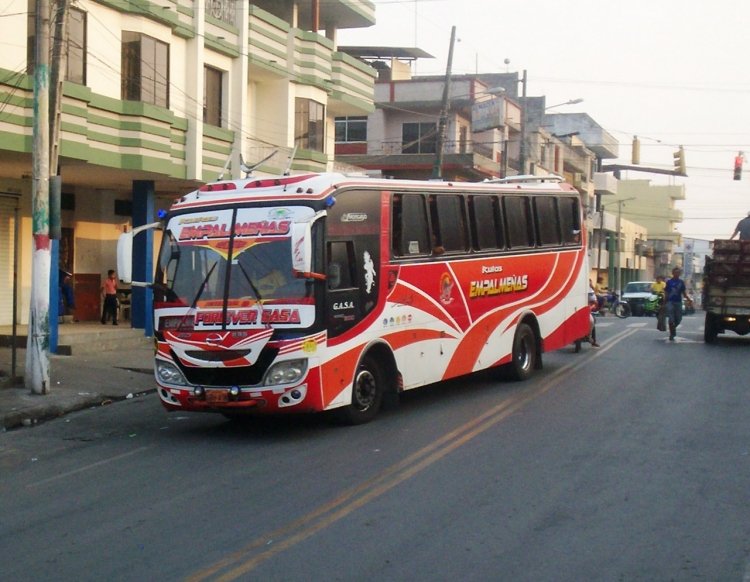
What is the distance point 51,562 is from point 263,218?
534 cm

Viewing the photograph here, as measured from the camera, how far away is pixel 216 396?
11.1 m

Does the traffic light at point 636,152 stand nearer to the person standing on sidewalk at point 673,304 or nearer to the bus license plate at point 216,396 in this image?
the person standing on sidewalk at point 673,304

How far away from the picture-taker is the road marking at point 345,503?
6.44 metres

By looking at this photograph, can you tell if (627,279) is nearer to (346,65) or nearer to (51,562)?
(346,65)

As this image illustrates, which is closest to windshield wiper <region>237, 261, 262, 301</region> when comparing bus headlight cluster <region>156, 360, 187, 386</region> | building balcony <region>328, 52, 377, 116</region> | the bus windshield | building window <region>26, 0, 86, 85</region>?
the bus windshield

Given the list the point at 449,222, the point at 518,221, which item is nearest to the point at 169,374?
the point at 449,222

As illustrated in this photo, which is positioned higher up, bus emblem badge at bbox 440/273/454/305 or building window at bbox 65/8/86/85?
building window at bbox 65/8/86/85

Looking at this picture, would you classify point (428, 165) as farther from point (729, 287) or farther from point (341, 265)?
point (341, 265)

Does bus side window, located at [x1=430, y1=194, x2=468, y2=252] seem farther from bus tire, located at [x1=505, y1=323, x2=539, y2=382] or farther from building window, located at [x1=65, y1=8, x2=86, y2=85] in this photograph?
building window, located at [x1=65, y1=8, x2=86, y2=85]

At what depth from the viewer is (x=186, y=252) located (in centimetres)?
1159

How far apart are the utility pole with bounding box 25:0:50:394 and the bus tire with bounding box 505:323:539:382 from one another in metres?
7.09

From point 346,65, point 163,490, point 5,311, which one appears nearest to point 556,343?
point 163,490

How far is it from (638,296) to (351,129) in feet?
54.7

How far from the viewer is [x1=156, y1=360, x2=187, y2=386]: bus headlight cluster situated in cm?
1135
